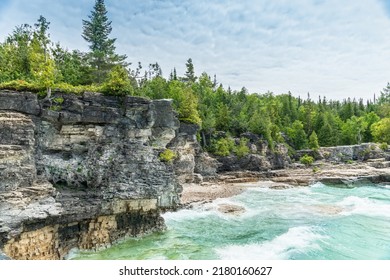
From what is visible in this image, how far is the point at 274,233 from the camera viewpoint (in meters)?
19.5

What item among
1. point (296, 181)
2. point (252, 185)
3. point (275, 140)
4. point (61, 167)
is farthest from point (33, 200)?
point (275, 140)

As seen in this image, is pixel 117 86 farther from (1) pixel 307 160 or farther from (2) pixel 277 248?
(1) pixel 307 160

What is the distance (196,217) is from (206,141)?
2618 centimetres

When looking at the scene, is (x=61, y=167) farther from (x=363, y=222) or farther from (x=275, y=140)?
(x=275, y=140)

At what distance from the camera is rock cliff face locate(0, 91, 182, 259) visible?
12.8 meters

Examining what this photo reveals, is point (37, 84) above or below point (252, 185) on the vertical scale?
above

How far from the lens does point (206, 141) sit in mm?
48594

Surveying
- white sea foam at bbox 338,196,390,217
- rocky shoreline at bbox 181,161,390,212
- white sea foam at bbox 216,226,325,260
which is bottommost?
white sea foam at bbox 338,196,390,217

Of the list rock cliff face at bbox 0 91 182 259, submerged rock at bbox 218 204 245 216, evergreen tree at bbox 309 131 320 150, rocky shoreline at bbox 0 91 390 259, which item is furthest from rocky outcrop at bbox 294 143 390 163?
rock cliff face at bbox 0 91 182 259

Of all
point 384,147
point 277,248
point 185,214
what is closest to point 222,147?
point 185,214

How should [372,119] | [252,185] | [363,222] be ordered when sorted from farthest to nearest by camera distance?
[372,119]
[252,185]
[363,222]

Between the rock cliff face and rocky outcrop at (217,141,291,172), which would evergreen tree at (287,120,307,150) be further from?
the rock cliff face

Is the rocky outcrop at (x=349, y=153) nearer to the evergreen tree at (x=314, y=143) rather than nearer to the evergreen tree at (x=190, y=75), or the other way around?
the evergreen tree at (x=314, y=143)
